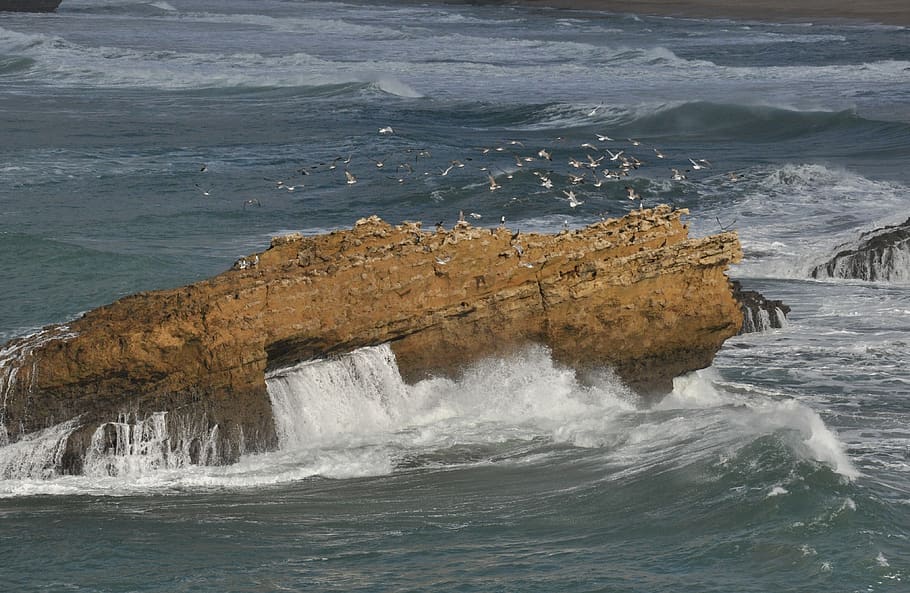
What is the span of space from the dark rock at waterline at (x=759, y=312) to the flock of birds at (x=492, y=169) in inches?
404

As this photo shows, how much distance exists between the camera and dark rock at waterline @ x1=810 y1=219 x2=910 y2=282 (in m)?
25.1

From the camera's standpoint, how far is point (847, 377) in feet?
61.2

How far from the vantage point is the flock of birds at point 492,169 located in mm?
33625

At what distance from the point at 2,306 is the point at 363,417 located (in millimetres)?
8018

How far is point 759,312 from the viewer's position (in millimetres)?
21250

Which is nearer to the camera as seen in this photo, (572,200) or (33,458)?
(33,458)

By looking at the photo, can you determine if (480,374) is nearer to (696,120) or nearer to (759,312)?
(759,312)

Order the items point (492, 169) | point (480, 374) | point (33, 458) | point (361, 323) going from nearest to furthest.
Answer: point (33, 458) → point (361, 323) → point (480, 374) → point (492, 169)

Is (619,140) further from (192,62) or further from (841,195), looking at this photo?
(192,62)

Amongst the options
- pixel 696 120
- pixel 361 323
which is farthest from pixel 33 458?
pixel 696 120

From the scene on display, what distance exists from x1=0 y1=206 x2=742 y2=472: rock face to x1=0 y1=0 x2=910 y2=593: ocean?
0.30 metres

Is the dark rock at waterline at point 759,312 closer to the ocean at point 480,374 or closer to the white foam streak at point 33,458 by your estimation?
the ocean at point 480,374

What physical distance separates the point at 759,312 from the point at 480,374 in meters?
6.80

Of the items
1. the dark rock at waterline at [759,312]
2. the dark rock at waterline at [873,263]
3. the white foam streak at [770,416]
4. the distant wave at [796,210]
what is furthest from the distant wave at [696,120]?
the white foam streak at [770,416]
